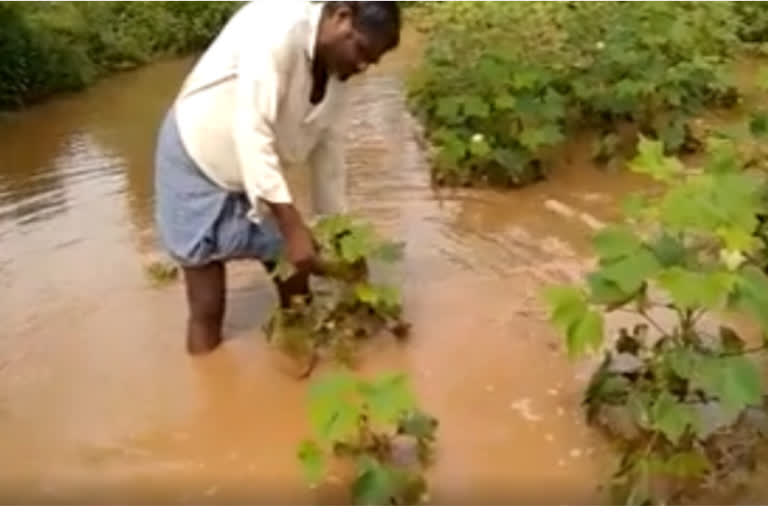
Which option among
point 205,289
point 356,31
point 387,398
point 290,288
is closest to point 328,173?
point 290,288

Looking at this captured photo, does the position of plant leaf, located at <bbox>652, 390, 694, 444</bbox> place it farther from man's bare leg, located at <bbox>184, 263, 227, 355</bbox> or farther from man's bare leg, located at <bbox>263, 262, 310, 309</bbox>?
man's bare leg, located at <bbox>184, 263, 227, 355</bbox>

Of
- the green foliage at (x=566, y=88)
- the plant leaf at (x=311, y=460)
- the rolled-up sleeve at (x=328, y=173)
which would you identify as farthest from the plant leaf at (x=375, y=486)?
the green foliage at (x=566, y=88)

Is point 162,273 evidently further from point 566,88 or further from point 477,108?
point 566,88

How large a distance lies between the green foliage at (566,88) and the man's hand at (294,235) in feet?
6.34

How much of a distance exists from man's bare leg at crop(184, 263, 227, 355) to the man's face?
2.58 feet

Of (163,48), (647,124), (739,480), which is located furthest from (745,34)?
(739,480)

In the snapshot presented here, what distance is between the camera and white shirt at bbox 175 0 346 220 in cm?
396

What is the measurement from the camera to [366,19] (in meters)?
3.94

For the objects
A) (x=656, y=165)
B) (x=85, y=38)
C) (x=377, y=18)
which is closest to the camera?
(x=656, y=165)

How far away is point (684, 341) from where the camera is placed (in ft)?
11.7

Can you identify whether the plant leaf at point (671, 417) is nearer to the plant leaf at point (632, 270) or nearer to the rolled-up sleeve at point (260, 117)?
the plant leaf at point (632, 270)

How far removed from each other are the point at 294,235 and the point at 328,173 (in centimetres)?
56

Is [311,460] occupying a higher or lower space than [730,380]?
lower

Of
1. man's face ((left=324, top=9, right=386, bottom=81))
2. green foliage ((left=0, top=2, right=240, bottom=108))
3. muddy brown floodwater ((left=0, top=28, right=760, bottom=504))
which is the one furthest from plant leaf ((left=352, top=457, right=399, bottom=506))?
green foliage ((left=0, top=2, right=240, bottom=108))
